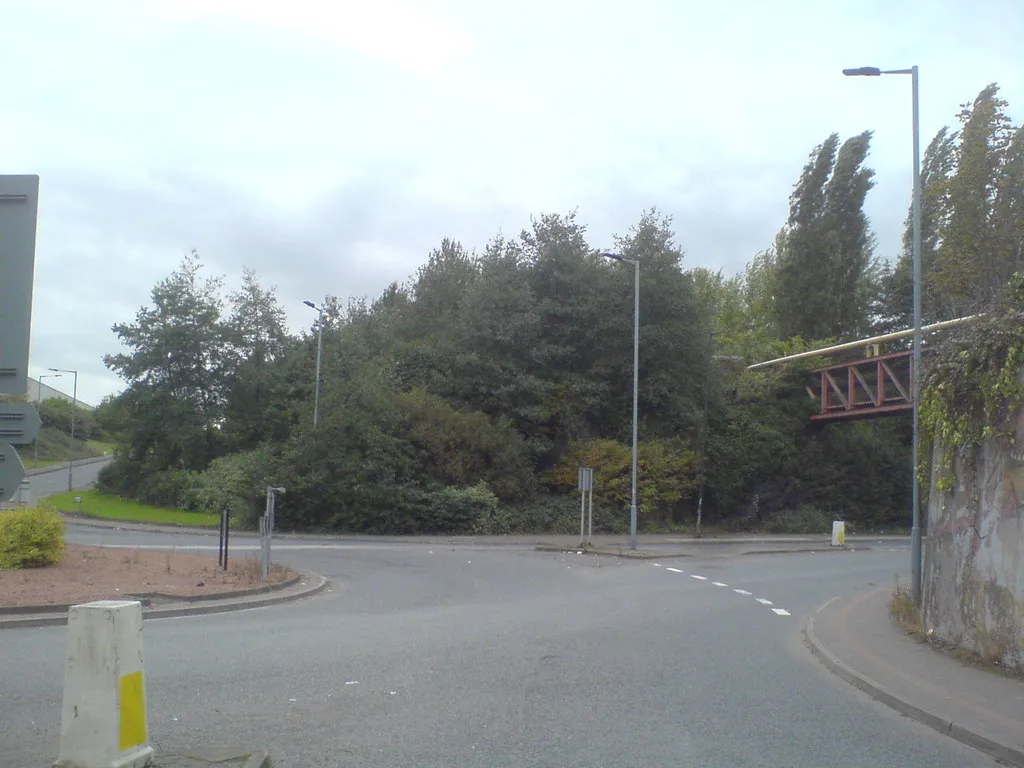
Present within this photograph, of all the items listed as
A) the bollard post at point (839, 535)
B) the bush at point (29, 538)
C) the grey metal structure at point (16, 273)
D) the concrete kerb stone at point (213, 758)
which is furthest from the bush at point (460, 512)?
the grey metal structure at point (16, 273)

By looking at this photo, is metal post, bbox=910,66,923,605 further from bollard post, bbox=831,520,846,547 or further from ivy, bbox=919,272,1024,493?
bollard post, bbox=831,520,846,547

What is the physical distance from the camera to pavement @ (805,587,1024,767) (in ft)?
26.5

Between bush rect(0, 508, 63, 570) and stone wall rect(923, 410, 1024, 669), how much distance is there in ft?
54.2

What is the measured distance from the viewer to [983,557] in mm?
11039

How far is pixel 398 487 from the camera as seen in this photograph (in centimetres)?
3819

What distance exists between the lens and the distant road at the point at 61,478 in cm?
6444

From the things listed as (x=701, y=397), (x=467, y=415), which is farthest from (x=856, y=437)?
(x=467, y=415)

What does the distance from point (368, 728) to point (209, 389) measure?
50789 millimetres

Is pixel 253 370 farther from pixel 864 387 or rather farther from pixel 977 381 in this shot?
pixel 977 381

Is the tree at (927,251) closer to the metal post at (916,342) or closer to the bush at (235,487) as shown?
the metal post at (916,342)

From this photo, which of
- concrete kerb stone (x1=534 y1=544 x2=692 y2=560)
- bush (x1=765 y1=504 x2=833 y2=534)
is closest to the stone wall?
concrete kerb stone (x1=534 y1=544 x2=692 y2=560)

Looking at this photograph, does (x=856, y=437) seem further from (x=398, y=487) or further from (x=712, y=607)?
(x=712, y=607)

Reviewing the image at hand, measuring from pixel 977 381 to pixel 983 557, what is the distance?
206 centimetres

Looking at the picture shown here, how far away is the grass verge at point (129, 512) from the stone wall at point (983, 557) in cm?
3428
